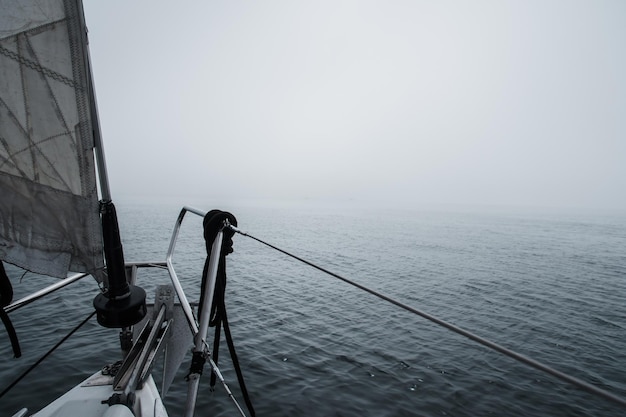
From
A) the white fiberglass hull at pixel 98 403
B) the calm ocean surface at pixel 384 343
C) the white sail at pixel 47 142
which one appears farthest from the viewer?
the calm ocean surface at pixel 384 343

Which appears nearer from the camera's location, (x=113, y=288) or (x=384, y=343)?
(x=113, y=288)

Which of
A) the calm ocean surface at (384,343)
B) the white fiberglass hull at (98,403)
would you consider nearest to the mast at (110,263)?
the white fiberglass hull at (98,403)

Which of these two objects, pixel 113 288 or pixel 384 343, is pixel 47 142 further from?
pixel 384 343

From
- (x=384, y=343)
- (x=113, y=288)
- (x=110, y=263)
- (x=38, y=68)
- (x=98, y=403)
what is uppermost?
(x=38, y=68)

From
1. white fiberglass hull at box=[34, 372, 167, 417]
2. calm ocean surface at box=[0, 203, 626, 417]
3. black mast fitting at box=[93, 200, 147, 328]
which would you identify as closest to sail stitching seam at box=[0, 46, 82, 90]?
black mast fitting at box=[93, 200, 147, 328]

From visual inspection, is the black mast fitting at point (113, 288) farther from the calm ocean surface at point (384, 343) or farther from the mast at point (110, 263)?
the calm ocean surface at point (384, 343)

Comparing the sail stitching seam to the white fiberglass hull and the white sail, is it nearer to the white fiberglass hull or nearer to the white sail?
the white sail

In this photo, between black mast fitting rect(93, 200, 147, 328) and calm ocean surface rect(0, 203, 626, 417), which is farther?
calm ocean surface rect(0, 203, 626, 417)

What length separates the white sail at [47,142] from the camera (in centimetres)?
188

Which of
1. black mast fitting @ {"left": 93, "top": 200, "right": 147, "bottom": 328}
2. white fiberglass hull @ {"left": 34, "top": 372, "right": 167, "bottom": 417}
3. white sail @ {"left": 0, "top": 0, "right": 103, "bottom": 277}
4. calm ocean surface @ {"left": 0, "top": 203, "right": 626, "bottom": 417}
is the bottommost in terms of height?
calm ocean surface @ {"left": 0, "top": 203, "right": 626, "bottom": 417}

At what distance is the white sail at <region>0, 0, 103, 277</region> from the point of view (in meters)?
1.88

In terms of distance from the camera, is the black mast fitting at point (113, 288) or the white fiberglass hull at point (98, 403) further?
the white fiberglass hull at point (98, 403)

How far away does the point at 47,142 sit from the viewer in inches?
82.8

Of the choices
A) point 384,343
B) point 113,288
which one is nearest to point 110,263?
point 113,288
